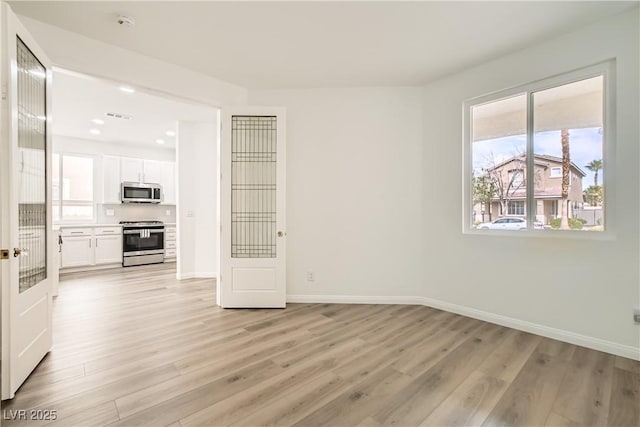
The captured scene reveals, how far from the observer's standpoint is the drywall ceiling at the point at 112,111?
380 centimetres

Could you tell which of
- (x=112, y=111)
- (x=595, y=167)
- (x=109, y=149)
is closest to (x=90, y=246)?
(x=109, y=149)

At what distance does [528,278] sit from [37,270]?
14.2 ft

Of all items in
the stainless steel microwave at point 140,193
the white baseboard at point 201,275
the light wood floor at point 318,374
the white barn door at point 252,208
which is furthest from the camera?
the stainless steel microwave at point 140,193

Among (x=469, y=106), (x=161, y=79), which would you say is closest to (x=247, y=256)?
(x=161, y=79)

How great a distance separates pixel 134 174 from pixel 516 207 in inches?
289

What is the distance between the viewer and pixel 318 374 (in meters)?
2.14

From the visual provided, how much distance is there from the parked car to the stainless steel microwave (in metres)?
6.78

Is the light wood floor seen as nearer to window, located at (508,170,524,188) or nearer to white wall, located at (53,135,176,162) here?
window, located at (508,170,524,188)

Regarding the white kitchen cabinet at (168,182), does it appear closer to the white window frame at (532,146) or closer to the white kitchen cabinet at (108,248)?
the white kitchen cabinet at (108,248)

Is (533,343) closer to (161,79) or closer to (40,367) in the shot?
(40,367)

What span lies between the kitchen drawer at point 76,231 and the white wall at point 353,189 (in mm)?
4607

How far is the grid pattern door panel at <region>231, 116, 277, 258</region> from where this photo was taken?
12.2 ft

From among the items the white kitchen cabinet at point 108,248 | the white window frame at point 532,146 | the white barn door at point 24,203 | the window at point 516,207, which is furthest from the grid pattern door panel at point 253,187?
the white kitchen cabinet at point 108,248

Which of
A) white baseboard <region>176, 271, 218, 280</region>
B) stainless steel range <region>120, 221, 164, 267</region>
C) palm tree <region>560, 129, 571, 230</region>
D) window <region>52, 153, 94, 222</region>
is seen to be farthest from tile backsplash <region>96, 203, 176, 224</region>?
palm tree <region>560, 129, 571, 230</region>
